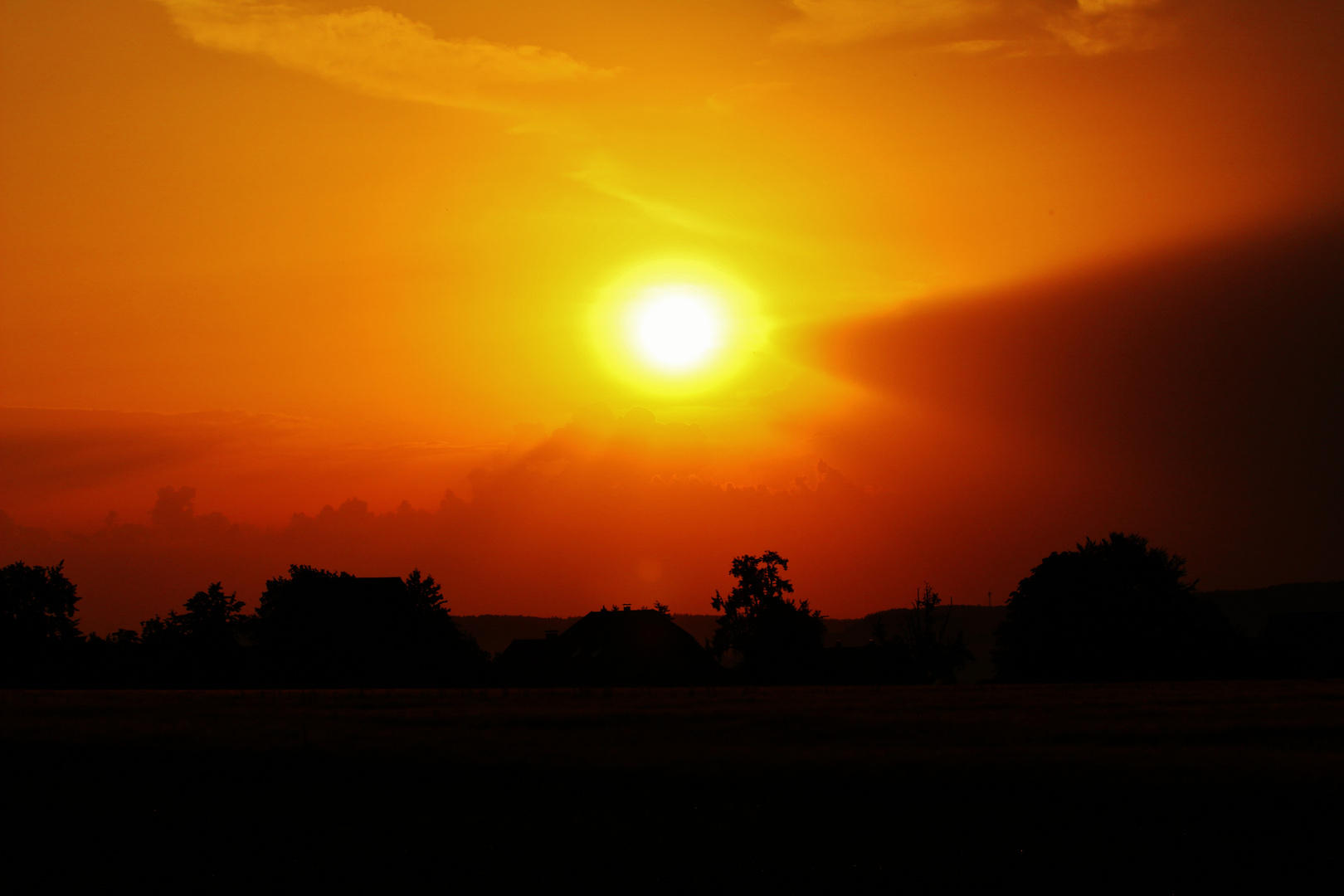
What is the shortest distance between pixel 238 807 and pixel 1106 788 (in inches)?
516

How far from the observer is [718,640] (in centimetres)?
8838

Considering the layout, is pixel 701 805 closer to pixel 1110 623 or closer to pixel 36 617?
pixel 1110 623

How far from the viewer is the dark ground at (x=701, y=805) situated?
1393cm

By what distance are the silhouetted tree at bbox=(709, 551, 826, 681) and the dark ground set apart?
47.9 metres

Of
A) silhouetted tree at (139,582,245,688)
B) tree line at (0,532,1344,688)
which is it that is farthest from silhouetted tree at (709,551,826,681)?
silhouetted tree at (139,582,245,688)

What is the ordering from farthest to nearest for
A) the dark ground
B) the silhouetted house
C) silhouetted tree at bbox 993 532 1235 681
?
the silhouetted house
silhouetted tree at bbox 993 532 1235 681
the dark ground

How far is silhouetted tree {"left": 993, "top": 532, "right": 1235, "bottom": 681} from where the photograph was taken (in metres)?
62.5

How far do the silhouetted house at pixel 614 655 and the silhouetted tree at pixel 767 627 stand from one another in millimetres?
3957

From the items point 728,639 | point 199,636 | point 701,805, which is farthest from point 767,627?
point 701,805

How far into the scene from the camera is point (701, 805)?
1594cm

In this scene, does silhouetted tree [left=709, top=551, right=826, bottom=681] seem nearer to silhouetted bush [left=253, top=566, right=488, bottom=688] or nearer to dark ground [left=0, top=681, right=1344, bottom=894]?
silhouetted bush [left=253, top=566, right=488, bottom=688]

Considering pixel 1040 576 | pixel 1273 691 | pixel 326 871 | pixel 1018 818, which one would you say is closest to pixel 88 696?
pixel 326 871

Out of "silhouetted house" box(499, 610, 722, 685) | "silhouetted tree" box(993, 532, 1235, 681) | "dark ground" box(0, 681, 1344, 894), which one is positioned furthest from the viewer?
"silhouetted house" box(499, 610, 722, 685)

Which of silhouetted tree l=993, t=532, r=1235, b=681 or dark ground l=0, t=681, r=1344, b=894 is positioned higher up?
silhouetted tree l=993, t=532, r=1235, b=681
